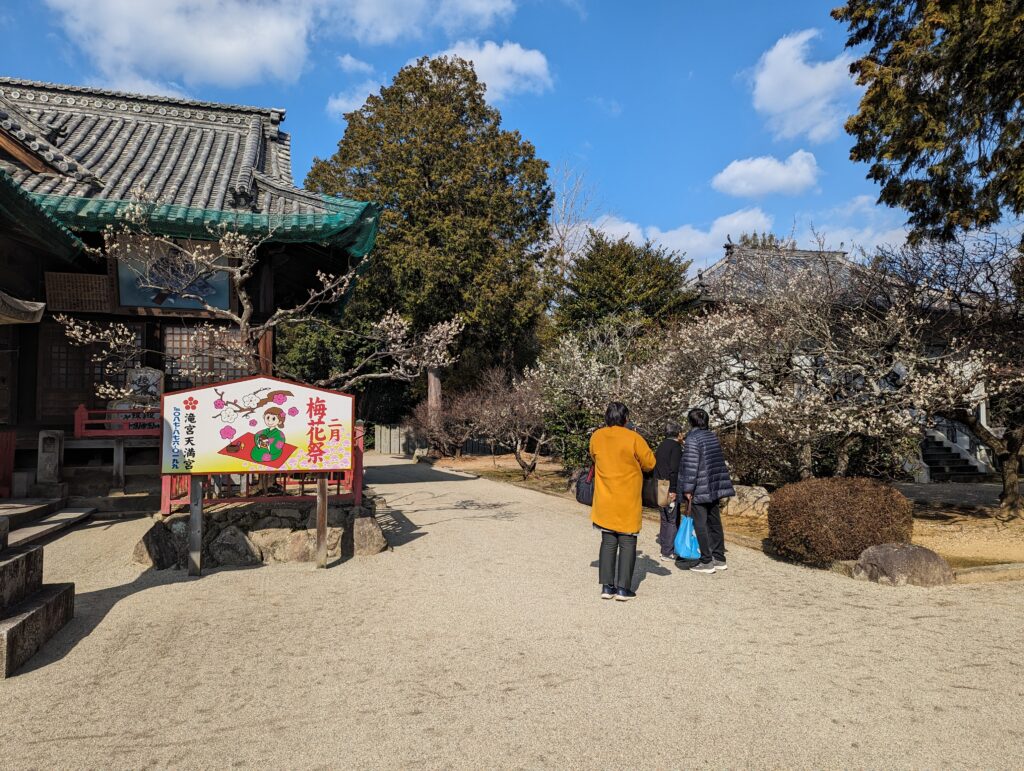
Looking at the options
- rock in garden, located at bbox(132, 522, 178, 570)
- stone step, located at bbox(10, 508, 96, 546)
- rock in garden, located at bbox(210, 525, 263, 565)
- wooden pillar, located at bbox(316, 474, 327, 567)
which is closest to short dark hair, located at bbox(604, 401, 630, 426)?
wooden pillar, located at bbox(316, 474, 327, 567)

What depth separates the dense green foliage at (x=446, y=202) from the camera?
2520 centimetres

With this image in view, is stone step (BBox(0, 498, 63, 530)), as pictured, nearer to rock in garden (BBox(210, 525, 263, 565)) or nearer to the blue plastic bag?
rock in garden (BBox(210, 525, 263, 565))

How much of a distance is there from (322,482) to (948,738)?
6.02 meters

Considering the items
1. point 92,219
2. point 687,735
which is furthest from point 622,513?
point 92,219

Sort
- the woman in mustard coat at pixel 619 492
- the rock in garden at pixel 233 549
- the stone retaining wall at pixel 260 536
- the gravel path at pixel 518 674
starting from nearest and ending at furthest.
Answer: the gravel path at pixel 518 674 → the woman in mustard coat at pixel 619 492 → the stone retaining wall at pixel 260 536 → the rock in garden at pixel 233 549

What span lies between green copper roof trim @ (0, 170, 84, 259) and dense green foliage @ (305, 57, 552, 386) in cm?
1520

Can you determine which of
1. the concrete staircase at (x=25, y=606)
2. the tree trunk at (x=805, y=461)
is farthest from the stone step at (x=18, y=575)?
the tree trunk at (x=805, y=461)

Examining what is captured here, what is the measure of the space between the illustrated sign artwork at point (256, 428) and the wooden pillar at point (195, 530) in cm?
21

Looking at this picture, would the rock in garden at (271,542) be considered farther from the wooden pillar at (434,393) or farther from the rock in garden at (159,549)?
the wooden pillar at (434,393)

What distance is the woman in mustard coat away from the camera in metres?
5.54

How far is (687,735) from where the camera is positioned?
320cm

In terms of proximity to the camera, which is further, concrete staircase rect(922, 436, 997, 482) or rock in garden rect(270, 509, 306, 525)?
concrete staircase rect(922, 436, 997, 482)

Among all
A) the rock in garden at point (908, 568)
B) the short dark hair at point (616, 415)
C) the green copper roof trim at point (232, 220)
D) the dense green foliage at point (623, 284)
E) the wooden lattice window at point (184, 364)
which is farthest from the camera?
the dense green foliage at point (623, 284)

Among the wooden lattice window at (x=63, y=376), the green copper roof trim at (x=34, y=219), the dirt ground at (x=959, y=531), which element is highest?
the green copper roof trim at (x=34, y=219)
